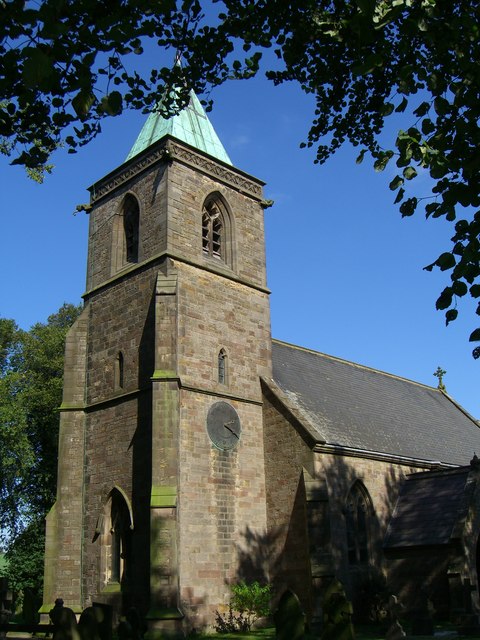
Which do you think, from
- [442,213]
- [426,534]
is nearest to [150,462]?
[426,534]

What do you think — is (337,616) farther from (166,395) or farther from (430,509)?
(430,509)

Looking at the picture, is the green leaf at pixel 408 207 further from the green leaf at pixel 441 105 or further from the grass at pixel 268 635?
the grass at pixel 268 635

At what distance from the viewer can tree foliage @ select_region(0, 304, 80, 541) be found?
3428 centimetres

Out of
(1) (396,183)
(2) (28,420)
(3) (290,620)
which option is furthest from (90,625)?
(2) (28,420)

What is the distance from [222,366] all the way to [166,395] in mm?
3566

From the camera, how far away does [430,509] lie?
2284cm

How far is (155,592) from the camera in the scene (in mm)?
16453

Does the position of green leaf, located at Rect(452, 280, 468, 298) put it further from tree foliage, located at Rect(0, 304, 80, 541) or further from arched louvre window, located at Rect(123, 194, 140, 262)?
tree foliage, located at Rect(0, 304, 80, 541)

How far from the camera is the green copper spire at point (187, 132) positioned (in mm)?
24234

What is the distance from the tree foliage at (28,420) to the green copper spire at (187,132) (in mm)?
16150

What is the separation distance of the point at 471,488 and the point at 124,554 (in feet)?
38.0

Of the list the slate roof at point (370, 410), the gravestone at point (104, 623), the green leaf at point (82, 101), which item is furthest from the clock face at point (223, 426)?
the green leaf at point (82, 101)

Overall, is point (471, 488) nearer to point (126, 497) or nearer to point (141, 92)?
point (126, 497)

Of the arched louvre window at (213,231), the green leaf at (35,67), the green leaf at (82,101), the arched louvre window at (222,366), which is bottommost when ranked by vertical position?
the green leaf at (35,67)
